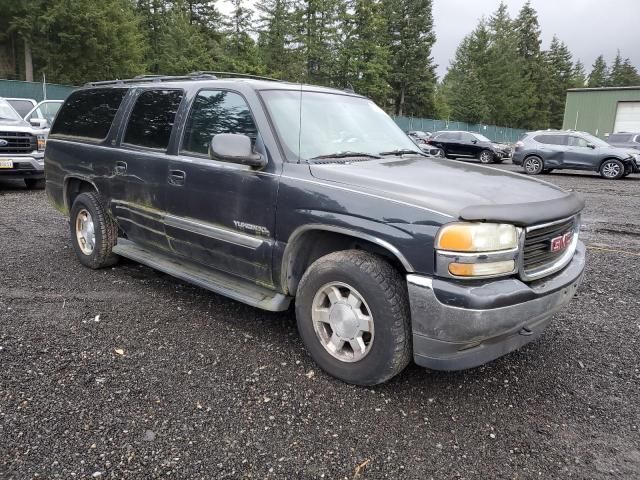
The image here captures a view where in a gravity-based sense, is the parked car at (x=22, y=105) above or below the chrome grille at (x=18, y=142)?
above

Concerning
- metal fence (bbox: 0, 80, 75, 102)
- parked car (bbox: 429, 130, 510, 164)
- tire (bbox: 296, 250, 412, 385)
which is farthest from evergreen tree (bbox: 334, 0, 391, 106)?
tire (bbox: 296, 250, 412, 385)

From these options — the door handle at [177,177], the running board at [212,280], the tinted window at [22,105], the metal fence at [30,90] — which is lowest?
the running board at [212,280]

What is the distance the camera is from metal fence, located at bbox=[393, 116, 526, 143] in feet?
148

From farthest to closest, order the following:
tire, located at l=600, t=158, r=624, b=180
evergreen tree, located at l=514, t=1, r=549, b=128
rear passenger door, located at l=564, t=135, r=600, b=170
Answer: evergreen tree, located at l=514, t=1, r=549, b=128 < rear passenger door, located at l=564, t=135, r=600, b=170 < tire, located at l=600, t=158, r=624, b=180

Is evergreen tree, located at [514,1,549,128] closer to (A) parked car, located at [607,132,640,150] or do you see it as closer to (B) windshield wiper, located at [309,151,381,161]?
(A) parked car, located at [607,132,640,150]

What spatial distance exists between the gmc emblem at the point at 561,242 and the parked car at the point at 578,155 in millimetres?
15809

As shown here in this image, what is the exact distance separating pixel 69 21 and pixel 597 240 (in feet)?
121

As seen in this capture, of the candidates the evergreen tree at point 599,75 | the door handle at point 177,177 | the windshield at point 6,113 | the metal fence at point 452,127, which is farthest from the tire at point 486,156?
the evergreen tree at point 599,75

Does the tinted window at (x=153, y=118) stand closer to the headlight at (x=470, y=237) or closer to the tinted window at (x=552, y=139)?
the headlight at (x=470, y=237)

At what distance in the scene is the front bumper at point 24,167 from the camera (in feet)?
30.6

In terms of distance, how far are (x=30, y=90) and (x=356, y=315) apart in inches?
959

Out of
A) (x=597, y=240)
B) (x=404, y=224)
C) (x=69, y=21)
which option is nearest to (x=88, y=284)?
(x=404, y=224)

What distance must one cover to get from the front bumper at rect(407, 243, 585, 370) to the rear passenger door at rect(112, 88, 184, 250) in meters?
2.37

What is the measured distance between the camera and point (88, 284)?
179 inches
